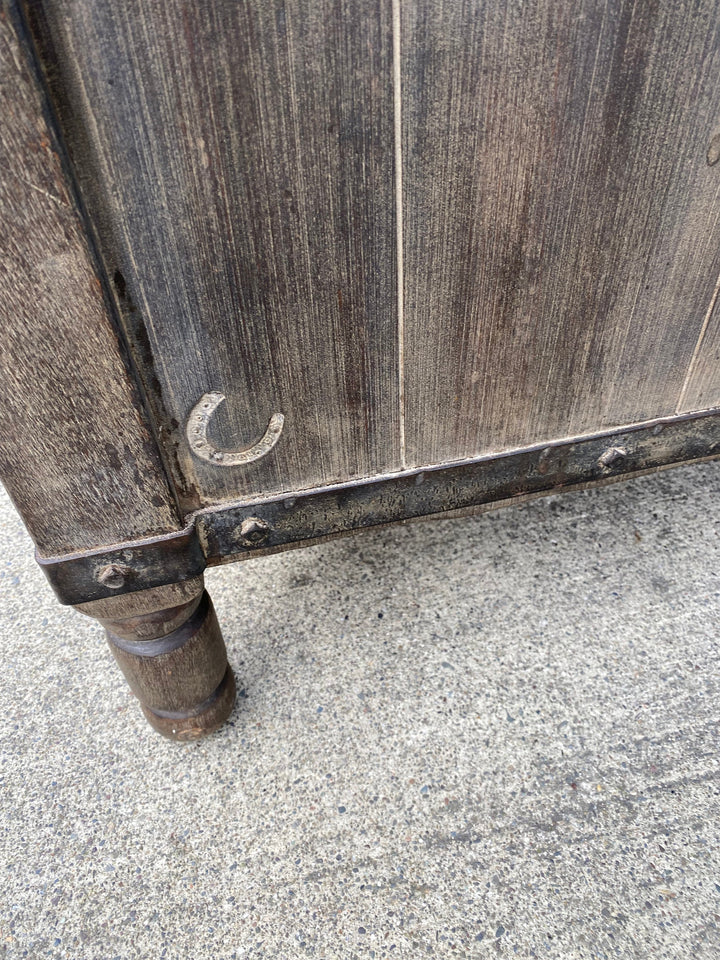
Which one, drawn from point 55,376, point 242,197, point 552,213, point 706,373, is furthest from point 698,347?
point 55,376

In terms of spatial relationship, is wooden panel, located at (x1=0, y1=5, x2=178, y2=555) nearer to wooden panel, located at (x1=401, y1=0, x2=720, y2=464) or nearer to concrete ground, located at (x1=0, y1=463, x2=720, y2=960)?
wooden panel, located at (x1=401, y1=0, x2=720, y2=464)

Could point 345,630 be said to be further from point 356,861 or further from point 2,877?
point 2,877

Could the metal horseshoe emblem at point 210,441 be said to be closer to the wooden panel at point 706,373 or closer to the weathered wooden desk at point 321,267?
the weathered wooden desk at point 321,267

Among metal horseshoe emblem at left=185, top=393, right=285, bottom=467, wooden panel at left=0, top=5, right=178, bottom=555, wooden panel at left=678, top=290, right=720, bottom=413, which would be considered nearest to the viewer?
wooden panel at left=0, top=5, right=178, bottom=555

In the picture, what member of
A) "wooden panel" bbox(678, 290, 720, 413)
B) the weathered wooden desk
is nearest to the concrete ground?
the weathered wooden desk

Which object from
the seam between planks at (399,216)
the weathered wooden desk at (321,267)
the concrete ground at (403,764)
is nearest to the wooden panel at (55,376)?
the weathered wooden desk at (321,267)

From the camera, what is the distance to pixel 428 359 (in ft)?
2.36

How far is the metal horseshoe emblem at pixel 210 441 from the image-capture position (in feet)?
2.22

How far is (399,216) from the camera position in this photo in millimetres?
620

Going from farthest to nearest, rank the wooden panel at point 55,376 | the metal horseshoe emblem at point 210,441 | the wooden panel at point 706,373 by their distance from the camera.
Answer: the wooden panel at point 706,373 → the metal horseshoe emblem at point 210,441 → the wooden panel at point 55,376

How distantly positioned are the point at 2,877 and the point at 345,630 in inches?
20.5

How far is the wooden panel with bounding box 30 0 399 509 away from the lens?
506mm

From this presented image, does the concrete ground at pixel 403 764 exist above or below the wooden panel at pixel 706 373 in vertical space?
below

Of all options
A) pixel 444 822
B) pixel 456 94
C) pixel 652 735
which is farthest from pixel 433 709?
pixel 456 94
